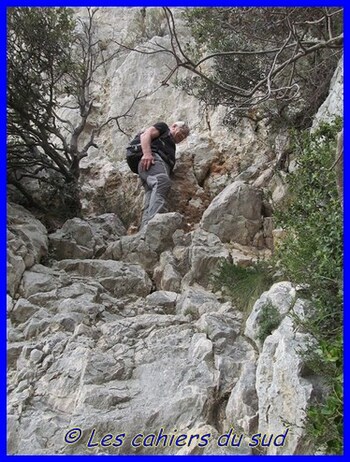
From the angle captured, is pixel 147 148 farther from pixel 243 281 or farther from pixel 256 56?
pixel 243 281

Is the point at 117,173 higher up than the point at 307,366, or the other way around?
the point at 117,173

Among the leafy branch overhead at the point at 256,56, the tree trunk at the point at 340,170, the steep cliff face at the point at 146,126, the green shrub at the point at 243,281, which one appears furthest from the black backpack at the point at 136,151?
the tree trunk at the point at 340,170

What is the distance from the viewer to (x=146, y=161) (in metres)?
7.82

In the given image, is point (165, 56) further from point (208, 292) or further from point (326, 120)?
point (208, 292)

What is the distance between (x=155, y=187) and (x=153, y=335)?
135 inches

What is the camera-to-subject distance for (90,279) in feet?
18.8

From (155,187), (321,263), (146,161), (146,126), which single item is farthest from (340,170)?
(146,126)

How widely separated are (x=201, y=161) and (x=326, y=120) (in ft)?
10.1

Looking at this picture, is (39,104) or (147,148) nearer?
(39,104)

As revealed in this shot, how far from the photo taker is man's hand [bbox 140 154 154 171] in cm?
780

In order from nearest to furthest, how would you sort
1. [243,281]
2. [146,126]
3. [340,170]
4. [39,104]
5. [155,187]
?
[340,170]
[243,281]
[39,104]
[155,187]
[146,126]

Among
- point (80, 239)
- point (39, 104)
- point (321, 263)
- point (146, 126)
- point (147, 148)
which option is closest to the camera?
point (321, 263)

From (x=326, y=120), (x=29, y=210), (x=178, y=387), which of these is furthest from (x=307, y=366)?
(x=29, y=210)

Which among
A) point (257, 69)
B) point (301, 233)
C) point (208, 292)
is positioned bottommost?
point (208, 292)
